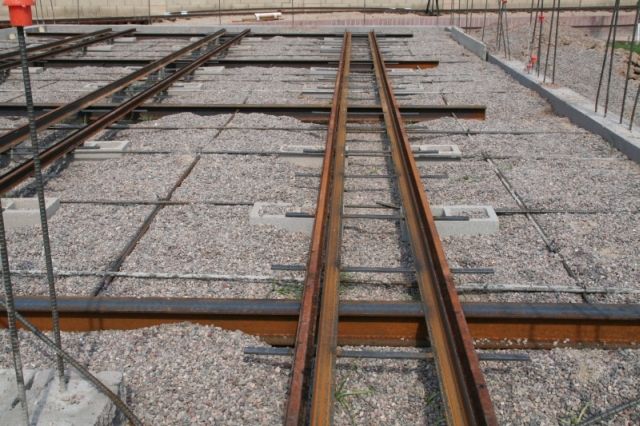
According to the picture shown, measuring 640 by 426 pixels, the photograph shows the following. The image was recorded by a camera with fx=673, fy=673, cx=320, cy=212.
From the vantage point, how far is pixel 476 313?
4445 mm

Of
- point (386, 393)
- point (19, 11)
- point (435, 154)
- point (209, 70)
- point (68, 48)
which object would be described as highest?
point (19, 11)

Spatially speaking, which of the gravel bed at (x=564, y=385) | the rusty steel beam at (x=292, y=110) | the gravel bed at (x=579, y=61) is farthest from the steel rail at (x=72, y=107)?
A: the gravel bed at (x=579, y=61)

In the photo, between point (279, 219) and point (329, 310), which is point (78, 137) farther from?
point (329, 310)

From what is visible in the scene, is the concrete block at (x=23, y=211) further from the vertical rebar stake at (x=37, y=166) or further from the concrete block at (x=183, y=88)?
the concrete block at (x=183, y=88)

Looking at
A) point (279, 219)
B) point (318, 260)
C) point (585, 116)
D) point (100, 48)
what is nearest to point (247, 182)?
point (279, 219)

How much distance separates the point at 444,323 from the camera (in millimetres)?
4281

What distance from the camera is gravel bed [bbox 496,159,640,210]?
678cm

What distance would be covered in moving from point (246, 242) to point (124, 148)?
351 cm

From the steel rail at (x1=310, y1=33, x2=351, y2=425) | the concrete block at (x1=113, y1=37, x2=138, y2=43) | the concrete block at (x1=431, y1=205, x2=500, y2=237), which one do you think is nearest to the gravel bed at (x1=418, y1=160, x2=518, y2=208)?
the concrete block at (x1=431, y1=205, x2=500, y2=237)

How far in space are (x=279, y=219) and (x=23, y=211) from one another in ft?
7.75

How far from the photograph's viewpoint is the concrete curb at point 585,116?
27.9 ft

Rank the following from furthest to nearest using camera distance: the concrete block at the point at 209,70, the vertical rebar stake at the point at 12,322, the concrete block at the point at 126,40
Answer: the concrete block at the point at 126,40 → the concrete block at the point at 209,70 → the vertical rebar stake at the point at 12,322

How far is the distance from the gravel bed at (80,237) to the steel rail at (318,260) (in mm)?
1731

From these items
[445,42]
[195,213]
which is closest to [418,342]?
[195,213]
